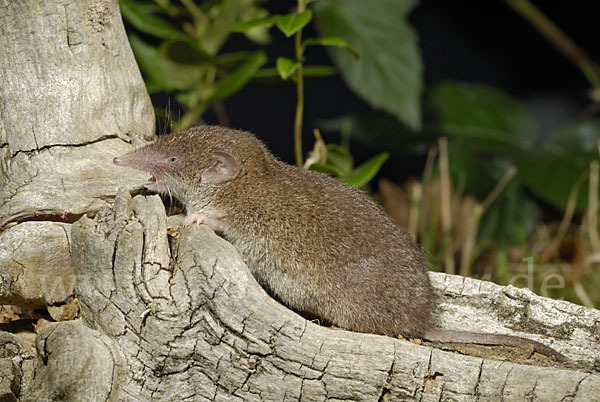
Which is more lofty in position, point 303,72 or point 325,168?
point 303,72

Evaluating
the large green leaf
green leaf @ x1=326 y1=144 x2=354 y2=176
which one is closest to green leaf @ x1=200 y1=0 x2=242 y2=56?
green leaf @ x1=326 y1=144 x2=354 y2=176

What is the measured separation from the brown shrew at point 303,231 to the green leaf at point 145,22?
2.84 feet

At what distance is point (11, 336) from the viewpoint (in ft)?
6.75

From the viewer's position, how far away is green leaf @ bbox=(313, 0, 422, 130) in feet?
11.6

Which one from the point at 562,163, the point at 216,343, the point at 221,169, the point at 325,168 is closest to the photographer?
the point at 216,343

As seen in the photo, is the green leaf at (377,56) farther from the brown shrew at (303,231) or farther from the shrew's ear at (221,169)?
the shrew's ear at (221,169)

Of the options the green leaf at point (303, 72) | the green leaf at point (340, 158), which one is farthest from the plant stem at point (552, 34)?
the green leaf at point (340, 158)

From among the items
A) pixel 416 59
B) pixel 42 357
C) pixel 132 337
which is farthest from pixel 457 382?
pixel 416 59

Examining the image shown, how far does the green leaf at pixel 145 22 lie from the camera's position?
3086mm

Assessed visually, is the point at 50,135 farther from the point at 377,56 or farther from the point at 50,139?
the point at 377,56

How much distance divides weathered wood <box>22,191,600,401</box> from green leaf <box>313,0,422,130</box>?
180 centimetres

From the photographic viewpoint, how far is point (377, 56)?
141 inches

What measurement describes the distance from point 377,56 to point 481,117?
1114 millimetres

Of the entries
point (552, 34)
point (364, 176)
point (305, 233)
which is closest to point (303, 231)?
point (305, 233)
